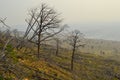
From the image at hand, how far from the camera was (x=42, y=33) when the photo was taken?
3747 centimetres

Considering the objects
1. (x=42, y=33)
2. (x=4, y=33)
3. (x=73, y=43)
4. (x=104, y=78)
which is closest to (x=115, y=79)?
(x=104, y=78)

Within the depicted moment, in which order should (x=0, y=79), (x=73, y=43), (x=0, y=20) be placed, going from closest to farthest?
(x=0, y=20) → (x=0, y=79) → (x=73, y=43)

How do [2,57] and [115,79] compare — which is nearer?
[2,57]

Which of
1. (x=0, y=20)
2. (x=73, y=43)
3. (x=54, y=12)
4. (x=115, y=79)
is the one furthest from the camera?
(x=73, y=43)

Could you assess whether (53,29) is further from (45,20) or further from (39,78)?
(39,78)

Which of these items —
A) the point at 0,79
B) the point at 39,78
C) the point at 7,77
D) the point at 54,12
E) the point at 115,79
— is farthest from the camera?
the point at 115,79

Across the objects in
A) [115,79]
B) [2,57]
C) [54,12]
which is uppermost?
[54,12]

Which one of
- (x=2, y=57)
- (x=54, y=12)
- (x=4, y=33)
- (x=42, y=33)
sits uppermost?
(x=54, y=12)

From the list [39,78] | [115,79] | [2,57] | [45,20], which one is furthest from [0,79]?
[115,79]

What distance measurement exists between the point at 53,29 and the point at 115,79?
29848 mm

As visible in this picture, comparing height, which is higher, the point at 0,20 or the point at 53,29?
the point at 53,29

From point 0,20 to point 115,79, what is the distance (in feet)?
180

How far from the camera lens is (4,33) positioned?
34.7 feet

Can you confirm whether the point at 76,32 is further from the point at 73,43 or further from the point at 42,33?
the point at 42,33
